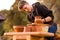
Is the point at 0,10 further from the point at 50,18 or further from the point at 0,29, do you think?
the point at 50,18

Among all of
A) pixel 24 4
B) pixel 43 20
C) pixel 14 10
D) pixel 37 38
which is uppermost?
pixel 14 10

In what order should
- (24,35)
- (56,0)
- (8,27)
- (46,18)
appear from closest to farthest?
1. (24,35)
2. (46,18)
3. (56,0)
4. (8,27)

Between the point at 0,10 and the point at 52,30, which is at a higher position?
the point at 0,10

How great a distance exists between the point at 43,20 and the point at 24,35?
494 millimetres

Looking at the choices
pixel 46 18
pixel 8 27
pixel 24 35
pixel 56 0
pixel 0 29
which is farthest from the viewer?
pixel 0 29

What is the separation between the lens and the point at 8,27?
13.1 metres

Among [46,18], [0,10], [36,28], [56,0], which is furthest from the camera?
[0,10]

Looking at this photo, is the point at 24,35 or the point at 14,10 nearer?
the point at 24,35

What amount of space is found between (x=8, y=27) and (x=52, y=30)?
10148 mm

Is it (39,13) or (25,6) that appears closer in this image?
(25,6)

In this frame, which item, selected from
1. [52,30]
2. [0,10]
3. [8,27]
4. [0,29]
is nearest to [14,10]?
[8,27]

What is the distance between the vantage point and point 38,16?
117 inches

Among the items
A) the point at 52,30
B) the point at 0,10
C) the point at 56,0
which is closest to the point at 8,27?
the point at 56,0

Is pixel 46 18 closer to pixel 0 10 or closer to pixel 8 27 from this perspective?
pixel 8 27
